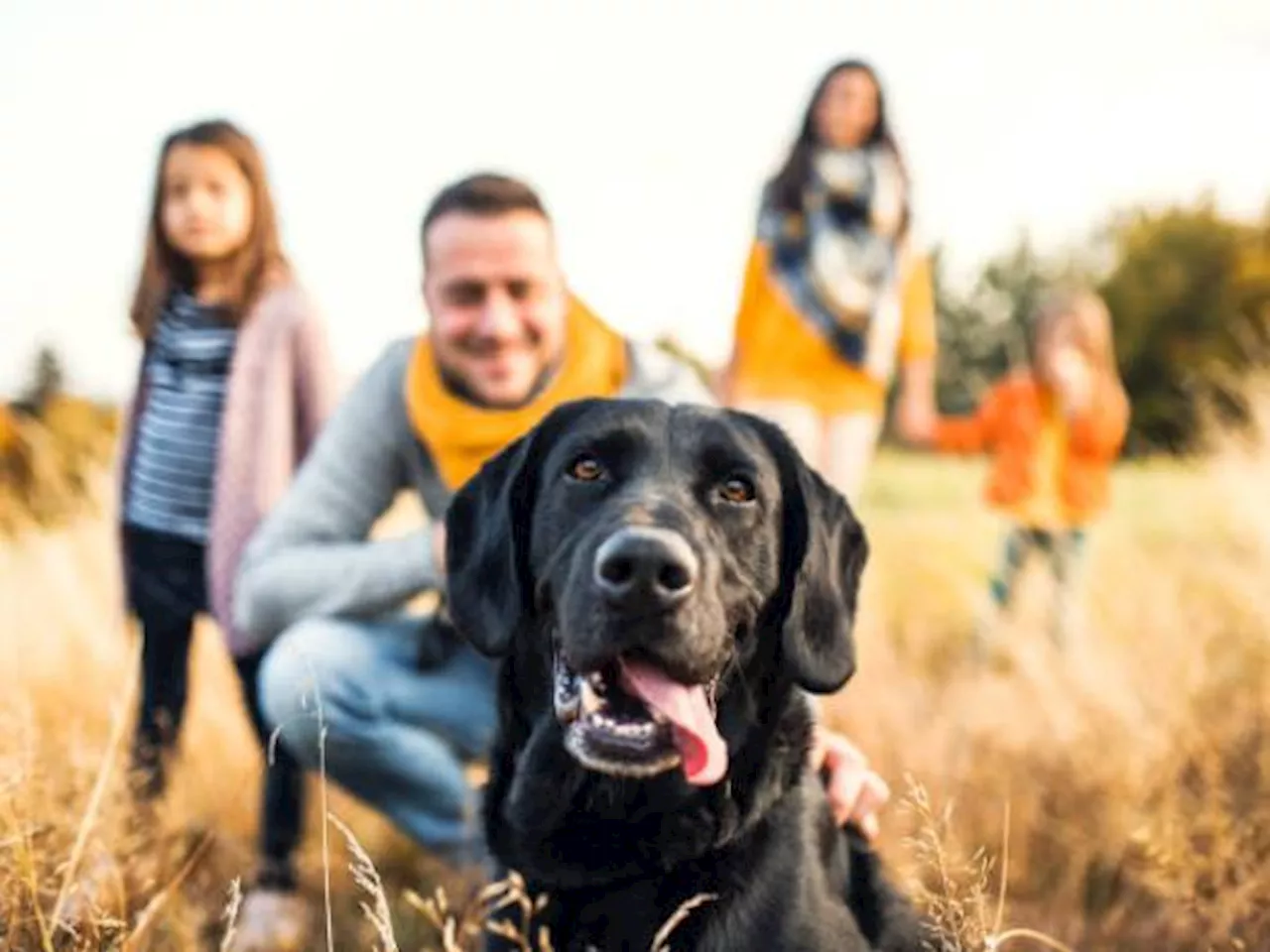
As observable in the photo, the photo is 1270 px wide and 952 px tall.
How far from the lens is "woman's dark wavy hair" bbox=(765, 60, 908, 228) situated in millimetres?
5148

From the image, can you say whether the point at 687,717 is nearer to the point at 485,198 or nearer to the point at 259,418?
the point at 485,198

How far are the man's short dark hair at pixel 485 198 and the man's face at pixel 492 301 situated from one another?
0.8 inches

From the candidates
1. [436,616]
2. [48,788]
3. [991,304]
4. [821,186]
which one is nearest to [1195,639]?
[821,186]

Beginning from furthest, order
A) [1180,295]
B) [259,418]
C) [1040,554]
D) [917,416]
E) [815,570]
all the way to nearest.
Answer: [1180,295] < [1040,554] < [917,416] < [259,418] < [815,570]

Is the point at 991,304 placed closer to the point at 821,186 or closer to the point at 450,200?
the point at 821,186

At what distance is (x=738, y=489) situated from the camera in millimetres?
2322

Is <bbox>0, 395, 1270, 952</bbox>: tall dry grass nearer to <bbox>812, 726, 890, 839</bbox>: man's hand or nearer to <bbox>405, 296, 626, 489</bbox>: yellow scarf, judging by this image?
<bbox>812, 726, 890, 839</bbox>: man's hand

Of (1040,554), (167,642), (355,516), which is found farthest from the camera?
(1040,554)

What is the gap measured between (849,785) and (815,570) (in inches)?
19.5

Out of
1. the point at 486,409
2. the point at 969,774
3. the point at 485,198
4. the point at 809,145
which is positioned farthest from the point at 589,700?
the point at 809,145

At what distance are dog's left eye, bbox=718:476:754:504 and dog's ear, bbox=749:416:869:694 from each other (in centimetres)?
10

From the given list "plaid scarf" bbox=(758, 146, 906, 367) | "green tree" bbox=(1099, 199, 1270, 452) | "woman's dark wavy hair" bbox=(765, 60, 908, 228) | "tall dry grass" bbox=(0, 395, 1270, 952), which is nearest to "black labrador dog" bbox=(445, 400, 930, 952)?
"tall dry grass" bbox=(0, 395, 1270, 952)

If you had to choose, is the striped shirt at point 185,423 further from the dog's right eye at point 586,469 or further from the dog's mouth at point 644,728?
the dog's mouth at point 644,728

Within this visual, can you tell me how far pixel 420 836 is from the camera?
3.36 metres
